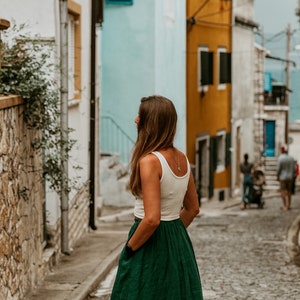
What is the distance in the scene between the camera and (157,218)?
Result: 19.5ft

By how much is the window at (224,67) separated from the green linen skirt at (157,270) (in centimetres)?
2809

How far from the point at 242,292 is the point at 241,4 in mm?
29572

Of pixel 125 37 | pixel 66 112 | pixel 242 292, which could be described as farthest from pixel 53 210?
pixel 125 37

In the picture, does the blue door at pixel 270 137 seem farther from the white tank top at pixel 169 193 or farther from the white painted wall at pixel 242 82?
the white tank top at pixel 169 193

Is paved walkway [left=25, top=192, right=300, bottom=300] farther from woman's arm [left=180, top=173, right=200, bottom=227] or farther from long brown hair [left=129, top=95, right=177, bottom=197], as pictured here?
long brown hair [left=129, top=95, right=177, bottom=197]

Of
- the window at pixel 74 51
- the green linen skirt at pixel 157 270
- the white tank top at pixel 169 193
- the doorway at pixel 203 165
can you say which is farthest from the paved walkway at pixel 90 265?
the doorway at pixel 203 165

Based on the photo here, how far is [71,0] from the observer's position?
48.6 feet

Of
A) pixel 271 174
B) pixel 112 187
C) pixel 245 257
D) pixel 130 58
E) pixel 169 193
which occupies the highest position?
pixel 130 58

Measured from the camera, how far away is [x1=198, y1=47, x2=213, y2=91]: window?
31359mm

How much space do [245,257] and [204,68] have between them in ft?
56.6

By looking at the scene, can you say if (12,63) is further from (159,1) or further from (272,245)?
(159,1)

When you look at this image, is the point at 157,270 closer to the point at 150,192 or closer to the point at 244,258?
the point at 150,192

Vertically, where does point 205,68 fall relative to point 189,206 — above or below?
above

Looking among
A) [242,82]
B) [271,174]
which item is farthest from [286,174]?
[271,174]
